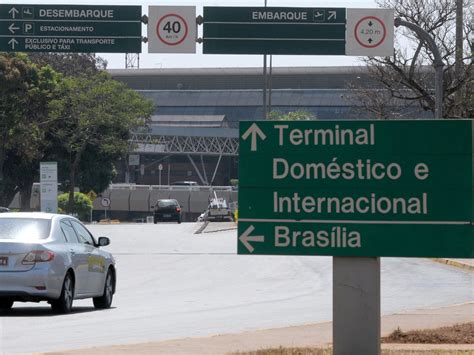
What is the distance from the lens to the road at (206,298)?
1506 cm

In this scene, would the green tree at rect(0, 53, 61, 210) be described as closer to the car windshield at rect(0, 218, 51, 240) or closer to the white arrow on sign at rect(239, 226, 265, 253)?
the car windshield at rect(0, 218, 51, 240)

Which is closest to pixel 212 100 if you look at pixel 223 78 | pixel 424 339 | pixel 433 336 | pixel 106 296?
pixel 223 78

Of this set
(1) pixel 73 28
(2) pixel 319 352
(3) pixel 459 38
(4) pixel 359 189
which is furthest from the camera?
(3) pixel 459 38

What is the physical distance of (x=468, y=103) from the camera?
1484 inches

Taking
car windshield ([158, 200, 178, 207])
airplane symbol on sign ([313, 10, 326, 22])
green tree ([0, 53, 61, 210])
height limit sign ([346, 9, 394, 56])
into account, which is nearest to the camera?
height limit sign ([346, 9, 394, 56])

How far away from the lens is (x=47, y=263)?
56.6ft

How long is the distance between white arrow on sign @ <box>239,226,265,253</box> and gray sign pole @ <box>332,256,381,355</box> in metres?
0.70

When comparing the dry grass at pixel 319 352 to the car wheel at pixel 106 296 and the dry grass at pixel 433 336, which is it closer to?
the dry grass at pixel 433 336

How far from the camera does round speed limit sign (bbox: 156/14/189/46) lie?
30.6m

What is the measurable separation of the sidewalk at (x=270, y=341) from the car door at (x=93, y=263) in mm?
4508

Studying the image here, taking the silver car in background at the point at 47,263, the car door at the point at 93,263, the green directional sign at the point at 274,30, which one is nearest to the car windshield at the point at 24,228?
the silver car in background at the point at 47,263

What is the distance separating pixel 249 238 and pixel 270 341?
3396 millimetres

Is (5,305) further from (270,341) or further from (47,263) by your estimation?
(270,341)

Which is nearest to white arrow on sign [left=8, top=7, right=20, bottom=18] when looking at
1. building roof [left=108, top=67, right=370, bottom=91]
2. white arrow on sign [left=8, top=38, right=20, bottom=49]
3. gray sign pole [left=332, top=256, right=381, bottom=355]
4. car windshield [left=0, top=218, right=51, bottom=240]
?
white arrow on sign [left=8, top=38, right=20, bottom=49]
